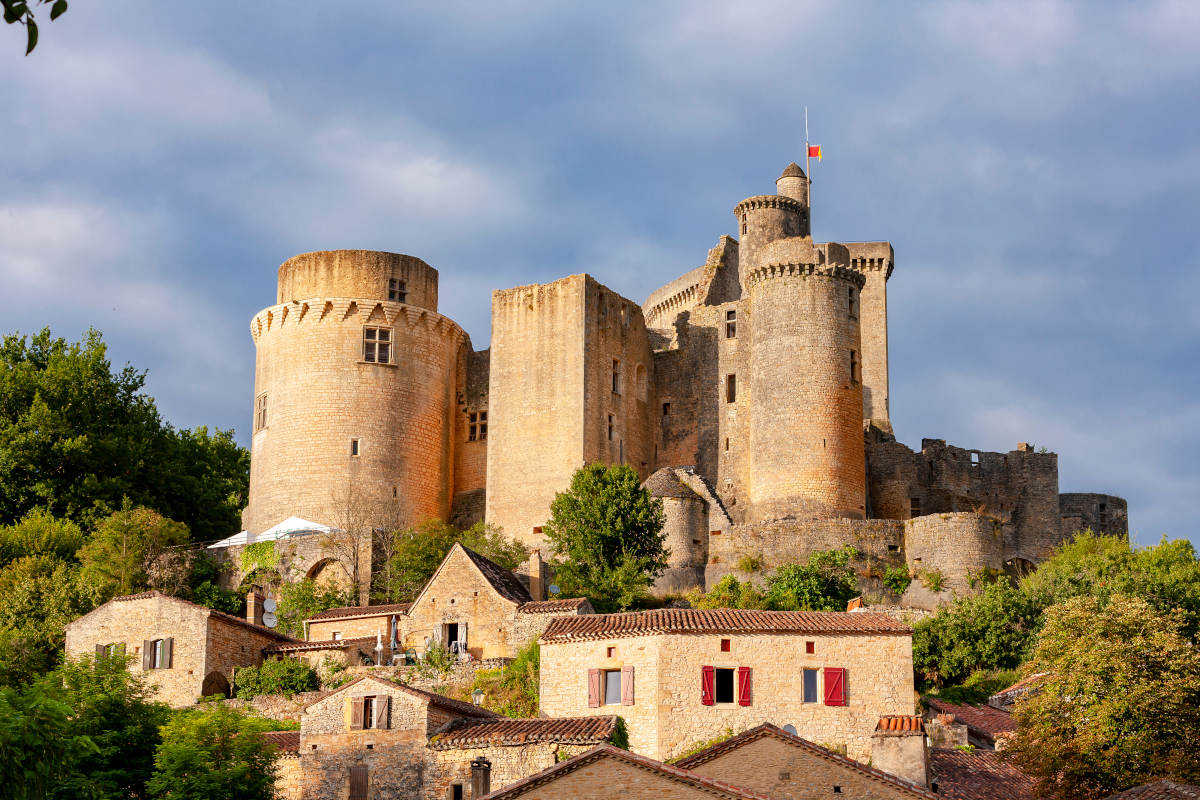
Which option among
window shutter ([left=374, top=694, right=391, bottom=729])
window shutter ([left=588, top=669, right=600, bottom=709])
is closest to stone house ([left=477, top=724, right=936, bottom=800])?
window shutter ([left=588, top=669, right=600, bottom=709])

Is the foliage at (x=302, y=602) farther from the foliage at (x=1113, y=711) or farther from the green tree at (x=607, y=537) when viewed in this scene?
the foliage at (x=1113, y=711)

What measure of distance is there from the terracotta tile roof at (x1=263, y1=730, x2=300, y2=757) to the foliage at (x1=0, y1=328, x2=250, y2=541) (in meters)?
25.5

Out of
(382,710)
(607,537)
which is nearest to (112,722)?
(382,710)

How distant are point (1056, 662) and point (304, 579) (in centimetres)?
2882

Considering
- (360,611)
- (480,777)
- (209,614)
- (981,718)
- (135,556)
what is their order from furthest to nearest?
(135,556) → (360,611) → (209,614) → (981,718) → (480,777)

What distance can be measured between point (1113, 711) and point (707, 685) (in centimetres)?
A: 908

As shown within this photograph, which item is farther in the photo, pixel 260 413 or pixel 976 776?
pixel 260 413

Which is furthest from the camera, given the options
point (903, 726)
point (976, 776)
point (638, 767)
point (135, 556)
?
point (135, 556)

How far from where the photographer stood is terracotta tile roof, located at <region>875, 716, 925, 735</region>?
3297 centimetres

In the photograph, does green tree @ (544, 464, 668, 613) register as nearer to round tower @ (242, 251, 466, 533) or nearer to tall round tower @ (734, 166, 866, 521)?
tall round tower @ (734, 166, 866, 521)

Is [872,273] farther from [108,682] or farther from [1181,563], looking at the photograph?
[108,682]

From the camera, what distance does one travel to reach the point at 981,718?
44.4 meters

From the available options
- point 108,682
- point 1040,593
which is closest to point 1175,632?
point 1040,593

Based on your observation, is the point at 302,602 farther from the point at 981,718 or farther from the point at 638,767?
the point at 638,767
